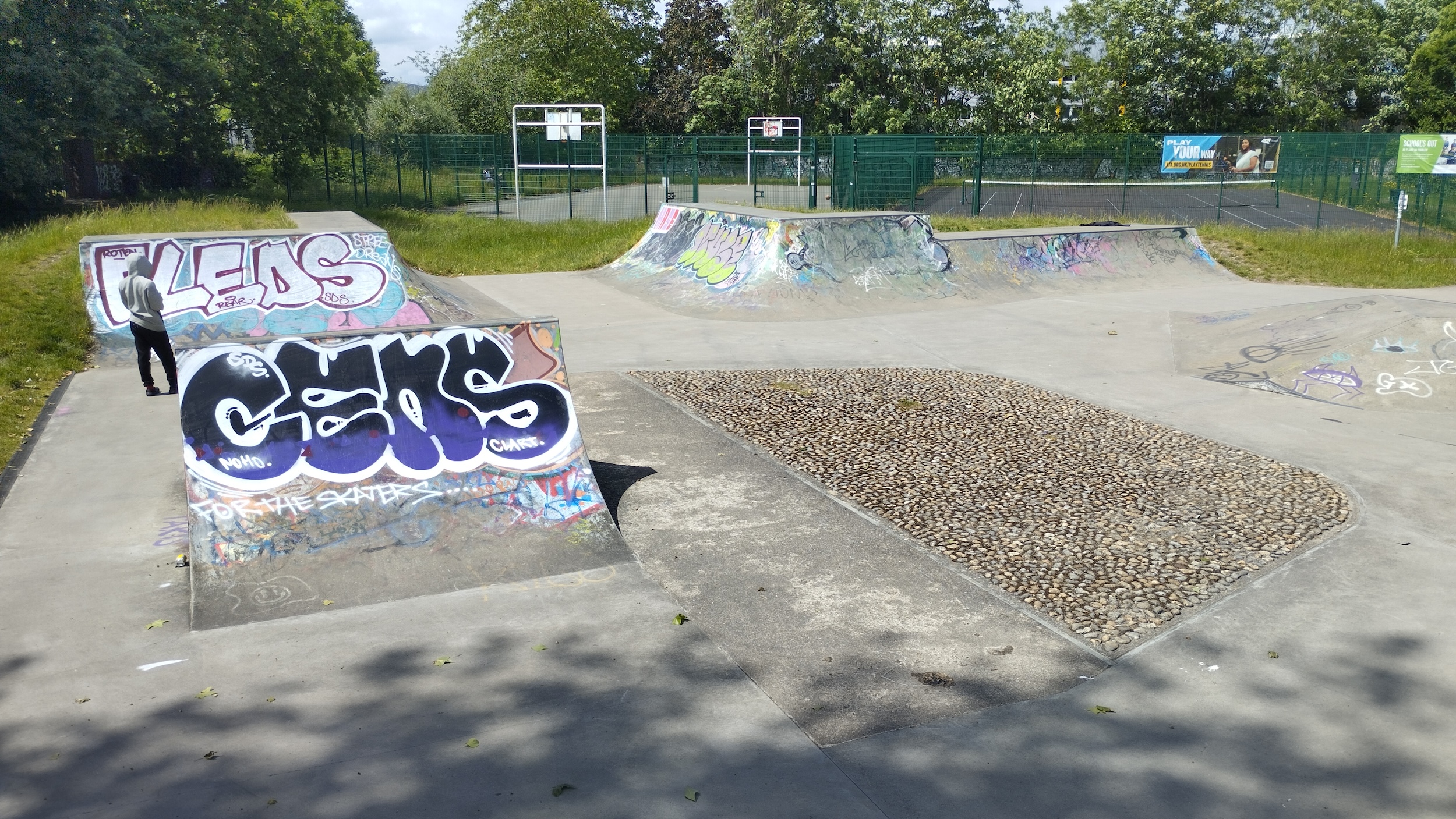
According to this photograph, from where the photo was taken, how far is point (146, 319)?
9.55 m

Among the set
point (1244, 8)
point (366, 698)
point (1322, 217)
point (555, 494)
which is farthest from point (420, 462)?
point (1244, 8)

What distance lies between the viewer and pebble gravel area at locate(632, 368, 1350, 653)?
18.5 ft

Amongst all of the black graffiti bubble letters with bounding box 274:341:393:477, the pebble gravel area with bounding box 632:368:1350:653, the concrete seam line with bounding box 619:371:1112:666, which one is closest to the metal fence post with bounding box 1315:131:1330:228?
the pebble gravel area with bounding box 632:368:1350:653

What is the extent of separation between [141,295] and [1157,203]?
28.7 metres

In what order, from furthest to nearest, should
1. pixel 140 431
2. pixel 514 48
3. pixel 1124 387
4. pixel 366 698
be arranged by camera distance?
pixel 514 48 → pixel 1124 387 → pixel 140 431 → pixel 366 698

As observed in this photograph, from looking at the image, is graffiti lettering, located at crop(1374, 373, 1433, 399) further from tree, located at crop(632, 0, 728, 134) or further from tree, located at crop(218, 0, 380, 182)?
tree, located at crop(632, 0, 728, 134)

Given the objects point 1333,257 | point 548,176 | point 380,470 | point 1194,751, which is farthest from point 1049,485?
point 548,176

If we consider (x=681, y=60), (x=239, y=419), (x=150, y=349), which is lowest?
(x=150, y=349)

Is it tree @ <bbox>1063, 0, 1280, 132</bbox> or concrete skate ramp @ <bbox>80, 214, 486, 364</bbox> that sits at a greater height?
tree @ <bbox>1063, 0, 1280, 132</bbox>

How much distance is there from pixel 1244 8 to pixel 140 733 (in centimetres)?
5267

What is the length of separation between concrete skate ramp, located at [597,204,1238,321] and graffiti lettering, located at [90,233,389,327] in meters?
4.76

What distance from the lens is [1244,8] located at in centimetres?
4581

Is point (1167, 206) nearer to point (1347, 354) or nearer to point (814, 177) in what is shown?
Answer: point (814, 177)

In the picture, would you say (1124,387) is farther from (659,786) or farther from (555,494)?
(659,786)
